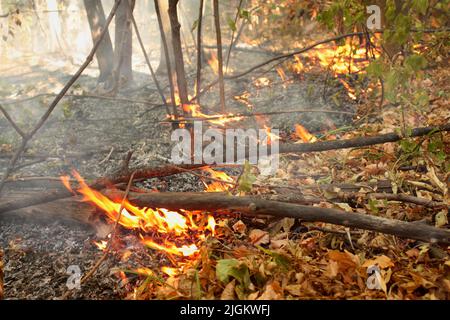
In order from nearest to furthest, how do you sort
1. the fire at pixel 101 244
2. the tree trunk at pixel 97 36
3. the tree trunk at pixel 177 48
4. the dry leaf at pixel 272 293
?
the dry leaf at pixel 272 293
the fire at pixel 101 244
the tree trunk at pixel 177 48
the tree trunk at pixel 97 36

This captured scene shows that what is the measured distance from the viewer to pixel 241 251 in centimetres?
239

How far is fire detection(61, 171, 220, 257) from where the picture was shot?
2.66 m

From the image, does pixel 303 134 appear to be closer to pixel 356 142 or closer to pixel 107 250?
pixel 356 142

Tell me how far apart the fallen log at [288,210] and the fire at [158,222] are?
8cm

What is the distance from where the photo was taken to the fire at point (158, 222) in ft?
8.73

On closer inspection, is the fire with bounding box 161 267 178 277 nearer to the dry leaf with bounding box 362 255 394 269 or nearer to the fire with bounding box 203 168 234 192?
the fire with bounding box 203 168 234 192

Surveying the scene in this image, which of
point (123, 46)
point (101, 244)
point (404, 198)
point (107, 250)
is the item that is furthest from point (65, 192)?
point (123, 46)

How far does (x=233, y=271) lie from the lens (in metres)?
2.06

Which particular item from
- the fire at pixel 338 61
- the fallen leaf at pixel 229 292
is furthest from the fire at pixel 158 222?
the fire at pixel 338 61

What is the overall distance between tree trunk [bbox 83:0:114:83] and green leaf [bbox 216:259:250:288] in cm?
466

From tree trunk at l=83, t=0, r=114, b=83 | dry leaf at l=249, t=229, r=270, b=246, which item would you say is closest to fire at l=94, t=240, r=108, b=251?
dry leaf at l=249, t=229, r=270, b=246

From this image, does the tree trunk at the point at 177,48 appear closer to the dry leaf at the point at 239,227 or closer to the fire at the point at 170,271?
the dry leaf at the point at 239,227
